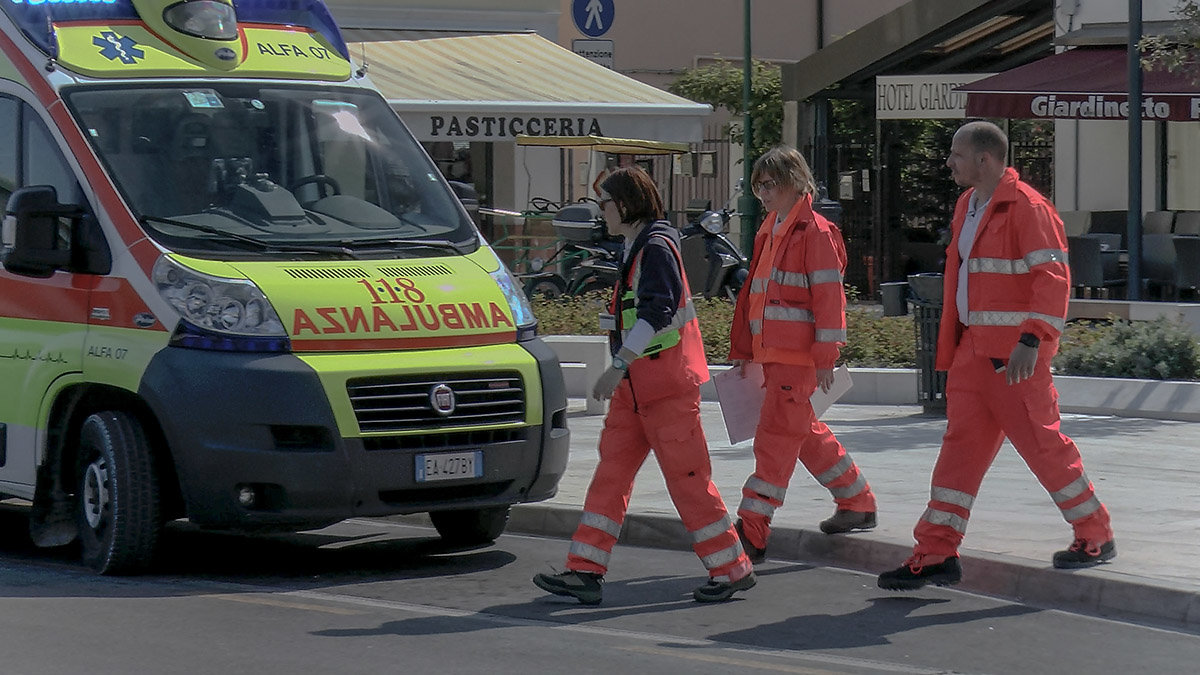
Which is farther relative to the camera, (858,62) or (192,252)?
(858,62)

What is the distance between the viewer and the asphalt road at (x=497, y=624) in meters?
7.08

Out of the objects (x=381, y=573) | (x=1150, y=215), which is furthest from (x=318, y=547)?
(x=1150, y=215)

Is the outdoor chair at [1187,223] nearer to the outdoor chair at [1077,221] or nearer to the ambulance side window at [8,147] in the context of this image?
the outdoor chair at [1077,221]

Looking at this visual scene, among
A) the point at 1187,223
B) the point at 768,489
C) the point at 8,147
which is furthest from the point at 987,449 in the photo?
the point at 1187,223

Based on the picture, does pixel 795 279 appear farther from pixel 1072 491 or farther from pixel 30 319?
pixel 30 319

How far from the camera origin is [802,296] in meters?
8.89

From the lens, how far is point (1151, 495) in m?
10.3

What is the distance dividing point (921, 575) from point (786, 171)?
73.5 inches

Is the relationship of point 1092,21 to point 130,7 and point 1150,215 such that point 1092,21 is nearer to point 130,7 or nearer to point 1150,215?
point 1150,215

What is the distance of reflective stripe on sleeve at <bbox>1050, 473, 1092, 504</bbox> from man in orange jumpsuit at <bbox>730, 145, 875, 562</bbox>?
113cm

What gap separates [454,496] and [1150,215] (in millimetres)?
15927

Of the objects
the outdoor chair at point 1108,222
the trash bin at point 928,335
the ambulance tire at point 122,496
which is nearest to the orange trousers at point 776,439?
the ambulance tire at point 122,496

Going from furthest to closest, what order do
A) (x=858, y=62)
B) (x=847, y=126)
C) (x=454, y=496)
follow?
(x=847, y=126)
(x=858, y=62)
(x=454, y=496)

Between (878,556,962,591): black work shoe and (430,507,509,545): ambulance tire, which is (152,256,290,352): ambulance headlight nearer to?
(430,507,509,545): ambulance tire
